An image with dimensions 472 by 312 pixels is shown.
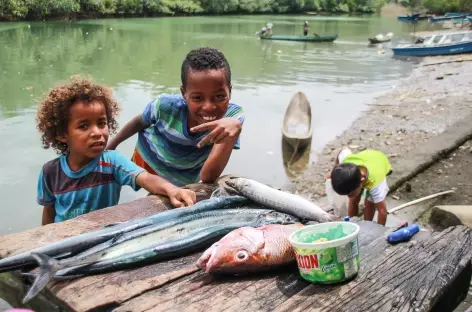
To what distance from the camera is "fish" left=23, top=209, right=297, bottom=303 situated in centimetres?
181

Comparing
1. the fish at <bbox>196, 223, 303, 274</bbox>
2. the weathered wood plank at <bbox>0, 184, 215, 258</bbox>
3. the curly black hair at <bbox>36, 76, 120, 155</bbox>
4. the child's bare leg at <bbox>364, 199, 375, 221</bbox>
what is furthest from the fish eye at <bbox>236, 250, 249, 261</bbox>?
the child's bare leg at <bbox>364, 199, 375, 221</bbox>

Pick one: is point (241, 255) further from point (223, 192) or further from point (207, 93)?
point (207, 93)

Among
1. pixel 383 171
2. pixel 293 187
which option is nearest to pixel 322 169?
pixel 293 187

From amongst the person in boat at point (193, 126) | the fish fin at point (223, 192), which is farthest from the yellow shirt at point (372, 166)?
the fish fin at point (223, 192)

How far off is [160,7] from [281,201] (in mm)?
52267

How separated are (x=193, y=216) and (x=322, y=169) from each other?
6.71 m

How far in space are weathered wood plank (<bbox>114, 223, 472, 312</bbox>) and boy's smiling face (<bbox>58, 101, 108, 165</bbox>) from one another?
1173mm

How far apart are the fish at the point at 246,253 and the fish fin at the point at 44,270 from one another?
1.76 ft

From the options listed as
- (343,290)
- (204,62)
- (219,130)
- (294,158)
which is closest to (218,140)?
(219,130)

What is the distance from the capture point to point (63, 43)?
26141 millimetres

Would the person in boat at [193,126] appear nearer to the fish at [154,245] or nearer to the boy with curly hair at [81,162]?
the boy with curly hair at [81,162]

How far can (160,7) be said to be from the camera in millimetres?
51531

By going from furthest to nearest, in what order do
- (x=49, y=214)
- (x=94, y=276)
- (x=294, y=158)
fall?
(x=294, y=158) < (x=49, y=214) < (x=94, y=276)

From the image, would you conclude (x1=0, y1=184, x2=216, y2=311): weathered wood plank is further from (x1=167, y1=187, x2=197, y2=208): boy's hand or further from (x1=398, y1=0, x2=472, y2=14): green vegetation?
(x1=398, y1=0, x2=472, y2=14): green vegetation
